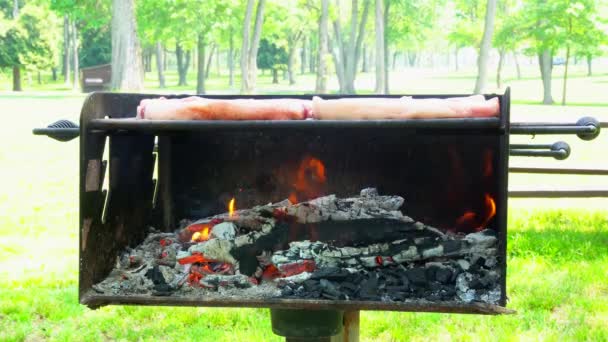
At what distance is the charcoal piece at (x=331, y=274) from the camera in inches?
97.0

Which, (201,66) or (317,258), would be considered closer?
(317,258)

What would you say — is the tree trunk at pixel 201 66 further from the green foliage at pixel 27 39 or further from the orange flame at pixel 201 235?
the orange flame at pixel 201 235

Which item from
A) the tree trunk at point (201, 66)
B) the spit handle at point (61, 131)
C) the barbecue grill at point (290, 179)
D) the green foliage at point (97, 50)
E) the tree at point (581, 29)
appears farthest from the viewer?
the green foliage at point (97, 50)

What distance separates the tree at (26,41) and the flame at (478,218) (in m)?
47.9

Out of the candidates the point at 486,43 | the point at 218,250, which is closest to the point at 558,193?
the point at 218,250

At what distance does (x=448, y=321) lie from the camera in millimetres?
4238

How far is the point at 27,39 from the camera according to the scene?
4916cm

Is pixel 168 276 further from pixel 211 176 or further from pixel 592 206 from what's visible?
pixel 592 206

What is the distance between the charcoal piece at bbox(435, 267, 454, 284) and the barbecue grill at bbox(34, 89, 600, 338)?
0.01m

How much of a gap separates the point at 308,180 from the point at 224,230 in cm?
46

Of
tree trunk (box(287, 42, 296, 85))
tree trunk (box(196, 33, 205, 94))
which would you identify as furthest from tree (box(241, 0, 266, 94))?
tree trunk (box(287, 42, 296, 85))

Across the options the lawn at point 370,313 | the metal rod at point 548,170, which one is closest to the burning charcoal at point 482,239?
the lawn at point 370,313

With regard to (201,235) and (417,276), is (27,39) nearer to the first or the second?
(201,235)

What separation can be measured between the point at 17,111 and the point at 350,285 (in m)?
23.8
